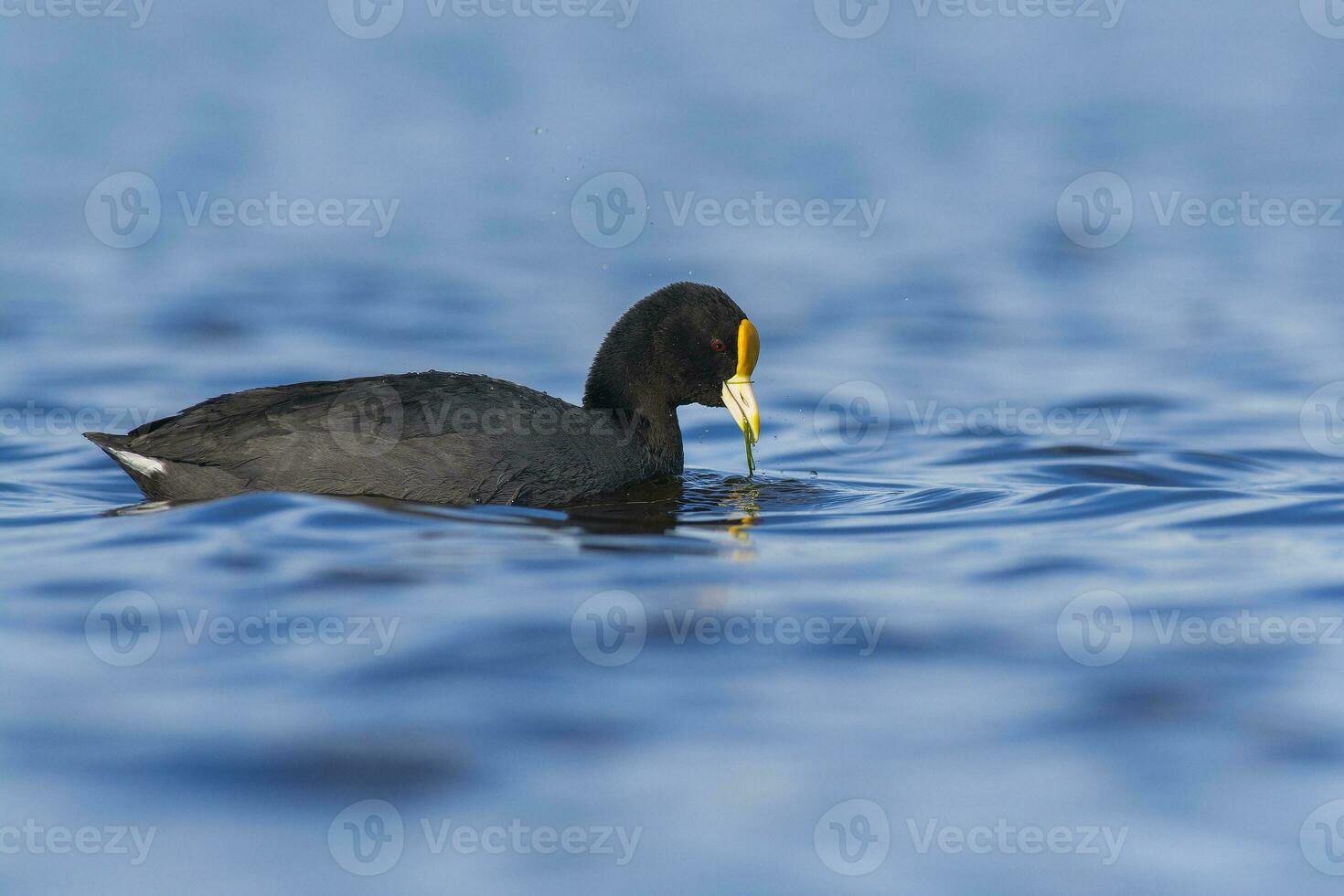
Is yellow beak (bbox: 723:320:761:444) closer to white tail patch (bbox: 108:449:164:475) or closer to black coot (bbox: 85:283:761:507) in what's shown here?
black coot (bbox: 85:283:761:507)

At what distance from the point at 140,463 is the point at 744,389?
3225 millimetres

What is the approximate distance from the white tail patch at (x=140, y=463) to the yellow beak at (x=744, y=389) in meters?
3.07

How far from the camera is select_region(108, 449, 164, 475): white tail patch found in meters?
7.64

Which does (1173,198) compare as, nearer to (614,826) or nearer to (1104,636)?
(1104,636)

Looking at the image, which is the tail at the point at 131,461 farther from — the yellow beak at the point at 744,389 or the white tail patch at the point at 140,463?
the yellow beak at the point at 744,389

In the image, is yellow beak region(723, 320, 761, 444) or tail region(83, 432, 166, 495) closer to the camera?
tail region(83, 432, 166, 495)

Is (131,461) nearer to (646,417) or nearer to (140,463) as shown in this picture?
(140,463)

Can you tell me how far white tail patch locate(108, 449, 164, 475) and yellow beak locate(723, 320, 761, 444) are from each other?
307 cm

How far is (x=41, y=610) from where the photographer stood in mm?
6094

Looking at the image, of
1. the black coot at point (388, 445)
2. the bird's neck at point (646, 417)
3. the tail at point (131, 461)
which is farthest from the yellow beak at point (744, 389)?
the tail at point (131, 461)

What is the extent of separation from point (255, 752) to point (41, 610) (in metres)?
1.81

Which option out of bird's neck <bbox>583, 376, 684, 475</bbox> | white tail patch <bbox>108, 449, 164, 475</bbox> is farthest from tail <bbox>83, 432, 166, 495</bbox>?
bird's neck <bbox>583, 376, 684, 475</bbox>

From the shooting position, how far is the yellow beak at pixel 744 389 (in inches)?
346

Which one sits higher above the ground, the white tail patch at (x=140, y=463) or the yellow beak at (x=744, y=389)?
the yellow beak at (x=744, y=389)
